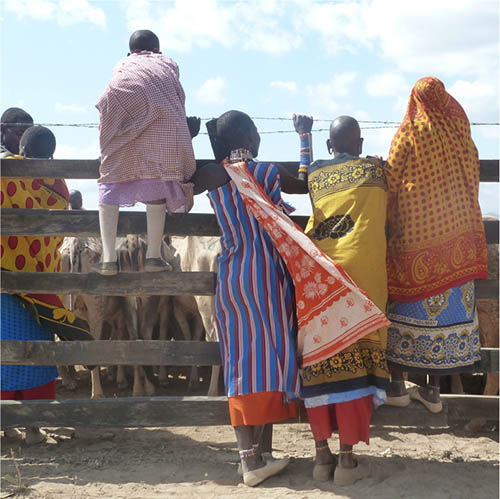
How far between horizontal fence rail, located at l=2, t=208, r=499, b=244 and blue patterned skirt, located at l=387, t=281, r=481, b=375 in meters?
0.64

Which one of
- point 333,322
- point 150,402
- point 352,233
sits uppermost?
point 352,233

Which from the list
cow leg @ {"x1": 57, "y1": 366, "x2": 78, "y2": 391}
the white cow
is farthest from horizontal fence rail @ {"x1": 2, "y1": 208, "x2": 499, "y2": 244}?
cow leg @ {"x1": 57, "y1": 366, "x2": 78, "y2": 391}

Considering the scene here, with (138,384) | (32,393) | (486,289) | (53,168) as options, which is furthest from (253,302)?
(138,384)

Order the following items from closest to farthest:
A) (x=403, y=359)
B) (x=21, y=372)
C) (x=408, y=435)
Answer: (x=403, y=359), (x=21, y=372), (x=408, y=435)

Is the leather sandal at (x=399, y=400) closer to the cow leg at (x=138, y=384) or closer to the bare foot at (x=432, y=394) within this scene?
the bare foot at (x=432, y=394)

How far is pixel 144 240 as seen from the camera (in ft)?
27.9

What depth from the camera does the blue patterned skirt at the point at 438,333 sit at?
4109mm

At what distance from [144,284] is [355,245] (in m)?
1.43

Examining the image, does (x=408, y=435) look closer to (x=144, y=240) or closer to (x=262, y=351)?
(x=262, y=351)

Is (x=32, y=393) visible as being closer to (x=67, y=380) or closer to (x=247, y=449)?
(x=247, y=449)

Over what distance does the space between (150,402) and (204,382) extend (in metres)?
4.35

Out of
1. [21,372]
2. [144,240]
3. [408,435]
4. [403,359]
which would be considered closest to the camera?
[403,359]

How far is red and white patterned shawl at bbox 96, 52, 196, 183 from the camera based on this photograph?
4.22m

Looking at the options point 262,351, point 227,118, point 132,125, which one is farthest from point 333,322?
point 132,125
